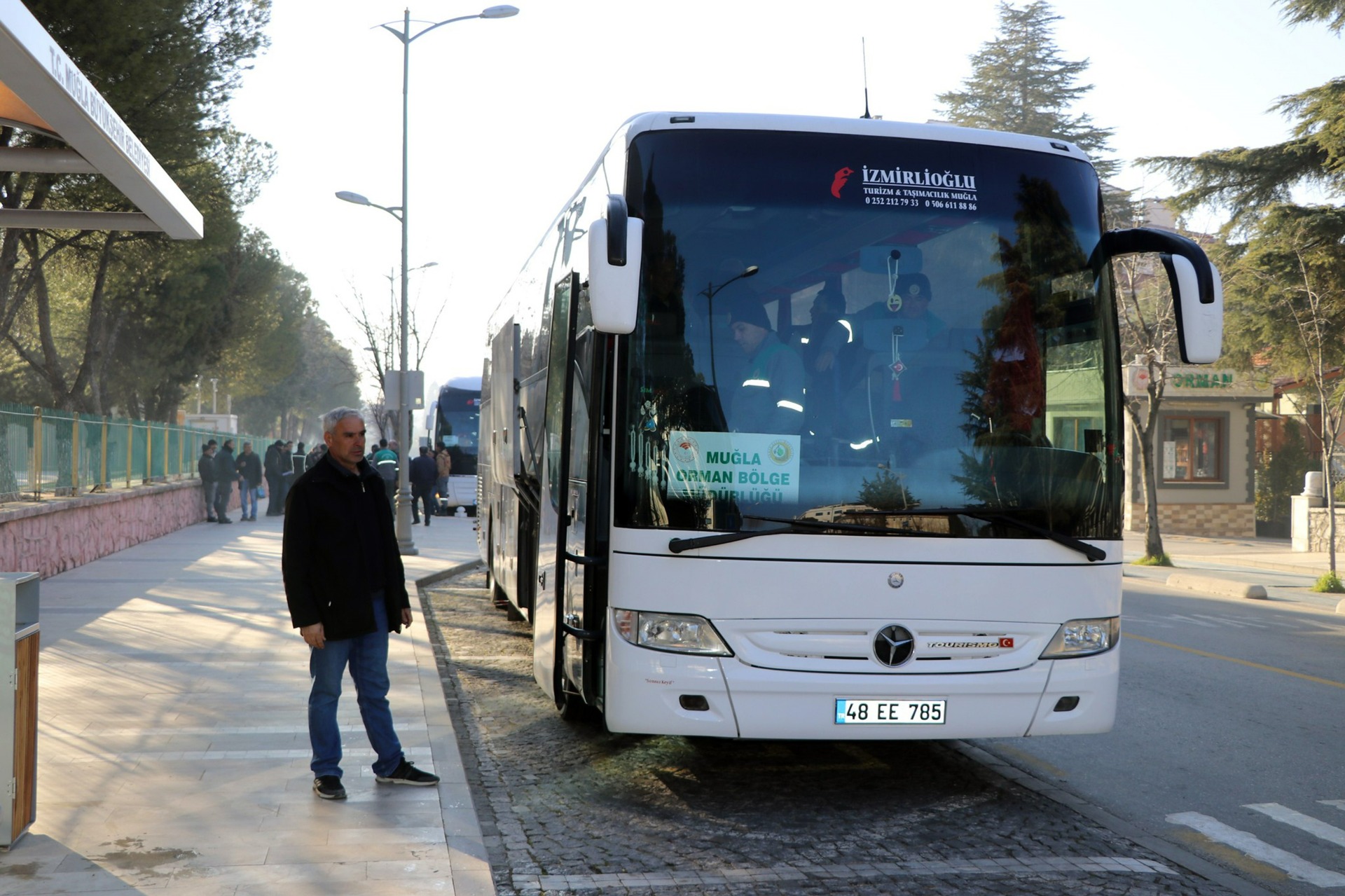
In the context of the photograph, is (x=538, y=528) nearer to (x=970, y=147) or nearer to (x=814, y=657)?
(x=814, y=657)

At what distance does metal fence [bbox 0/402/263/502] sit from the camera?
608 inches

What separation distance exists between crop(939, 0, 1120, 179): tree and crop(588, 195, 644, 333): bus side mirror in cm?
4479

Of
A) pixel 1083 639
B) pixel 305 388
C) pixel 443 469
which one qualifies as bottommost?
pixel 1083 639

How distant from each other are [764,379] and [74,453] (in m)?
15.4

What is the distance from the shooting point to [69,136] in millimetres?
5758

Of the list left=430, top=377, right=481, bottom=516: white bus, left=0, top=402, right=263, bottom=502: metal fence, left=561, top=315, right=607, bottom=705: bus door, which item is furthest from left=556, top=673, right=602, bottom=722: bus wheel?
left=430, top=377, right=481, bottom=516: white bus

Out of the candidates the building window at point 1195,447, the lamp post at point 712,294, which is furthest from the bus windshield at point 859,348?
the building window at point 1195,447

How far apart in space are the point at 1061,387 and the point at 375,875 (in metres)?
3.58

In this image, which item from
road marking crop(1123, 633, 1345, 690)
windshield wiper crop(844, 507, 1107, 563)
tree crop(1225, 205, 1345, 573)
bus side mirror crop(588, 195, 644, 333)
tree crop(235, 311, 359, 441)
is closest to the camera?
bus side mirror crop(588, 195, 644, 333)

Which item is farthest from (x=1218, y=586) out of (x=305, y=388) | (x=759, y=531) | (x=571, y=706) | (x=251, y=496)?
(x=305, y=388)

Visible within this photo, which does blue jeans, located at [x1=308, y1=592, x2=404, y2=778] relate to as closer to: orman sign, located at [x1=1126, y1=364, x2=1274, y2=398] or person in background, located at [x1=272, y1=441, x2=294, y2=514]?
person in background, located at [x1=272, y1=441, x2=294, y2=514]

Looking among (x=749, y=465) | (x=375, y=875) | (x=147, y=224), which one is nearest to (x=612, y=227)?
(x=749, y=465)

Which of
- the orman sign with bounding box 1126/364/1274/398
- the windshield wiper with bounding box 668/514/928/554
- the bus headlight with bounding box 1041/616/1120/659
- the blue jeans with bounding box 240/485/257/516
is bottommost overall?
the blue jeans with bounding box 240/485/257/516

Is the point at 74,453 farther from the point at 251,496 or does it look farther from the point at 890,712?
the point at 890,712
